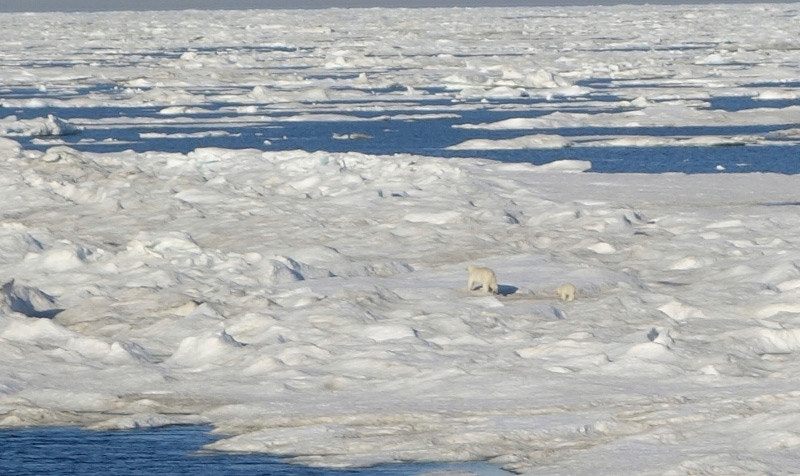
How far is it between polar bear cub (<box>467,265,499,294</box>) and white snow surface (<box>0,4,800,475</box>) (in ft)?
0.69

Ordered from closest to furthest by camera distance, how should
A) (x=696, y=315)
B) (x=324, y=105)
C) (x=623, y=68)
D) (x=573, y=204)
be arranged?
(x=696, y=315) < (x=573, y=204) < (x=324, y=105) < (x=623, y=68)

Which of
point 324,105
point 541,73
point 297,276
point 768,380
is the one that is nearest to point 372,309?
point 297,276

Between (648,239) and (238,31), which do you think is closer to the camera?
(648,239)

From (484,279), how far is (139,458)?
14.2 ft

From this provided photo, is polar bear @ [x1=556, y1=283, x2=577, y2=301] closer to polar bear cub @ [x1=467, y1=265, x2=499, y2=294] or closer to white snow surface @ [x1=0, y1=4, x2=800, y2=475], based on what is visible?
white snow surface @ [x1=0, y1=4, x2=800, y2=475]

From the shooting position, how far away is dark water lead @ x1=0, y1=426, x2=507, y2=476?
7957 millimetres

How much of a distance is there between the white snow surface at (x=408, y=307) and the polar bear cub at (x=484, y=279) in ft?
0.69

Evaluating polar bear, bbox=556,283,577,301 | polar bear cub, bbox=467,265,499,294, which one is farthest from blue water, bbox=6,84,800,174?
polar bear, bbox=556,283,577,301

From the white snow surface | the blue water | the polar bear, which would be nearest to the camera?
the white snow surface

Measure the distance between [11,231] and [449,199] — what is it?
489 cm

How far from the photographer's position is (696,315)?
36.9 ft

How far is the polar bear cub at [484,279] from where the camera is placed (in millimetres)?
11902

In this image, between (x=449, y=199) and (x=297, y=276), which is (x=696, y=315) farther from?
(x=449, y=199)

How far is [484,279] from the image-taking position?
39.2ft
